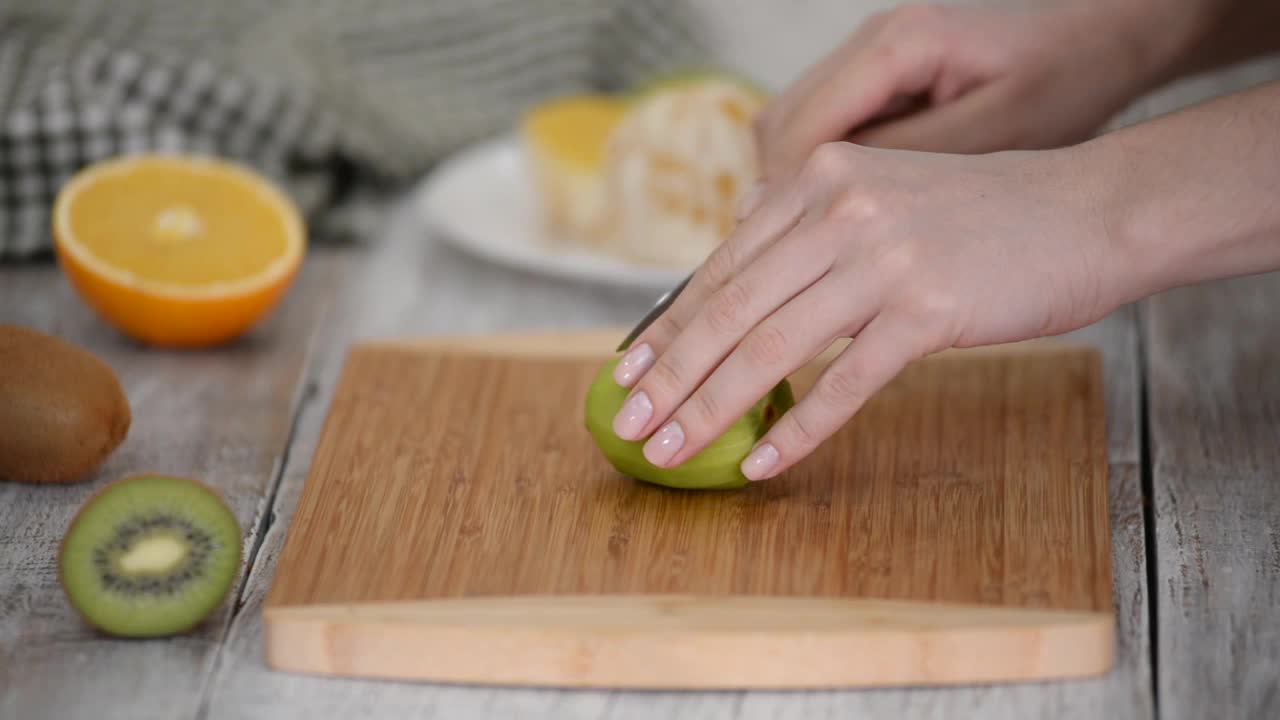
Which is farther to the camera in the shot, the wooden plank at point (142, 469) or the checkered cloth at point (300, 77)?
the checkered cloth at point (300, 77)

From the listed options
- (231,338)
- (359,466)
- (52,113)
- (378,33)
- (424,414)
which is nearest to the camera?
(359,466)

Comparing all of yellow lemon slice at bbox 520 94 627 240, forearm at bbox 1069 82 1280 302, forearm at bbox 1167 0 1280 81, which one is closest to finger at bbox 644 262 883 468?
forearm at bbox 1069 82 1280 302

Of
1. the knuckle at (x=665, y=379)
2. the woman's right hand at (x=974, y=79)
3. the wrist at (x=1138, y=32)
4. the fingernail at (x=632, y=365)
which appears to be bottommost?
the fingernail at (x=632, y=365)

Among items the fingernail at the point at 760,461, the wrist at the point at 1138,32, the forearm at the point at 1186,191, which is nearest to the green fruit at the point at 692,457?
the fingernail at the point at 760,461

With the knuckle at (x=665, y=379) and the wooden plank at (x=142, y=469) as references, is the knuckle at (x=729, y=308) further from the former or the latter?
the wooden plank at (x=142, y=469)

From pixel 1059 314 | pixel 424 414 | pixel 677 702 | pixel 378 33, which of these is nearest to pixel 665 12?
pixel 378 33

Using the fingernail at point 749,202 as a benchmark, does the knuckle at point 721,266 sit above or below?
above

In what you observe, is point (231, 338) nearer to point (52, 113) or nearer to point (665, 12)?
point (52, 113)

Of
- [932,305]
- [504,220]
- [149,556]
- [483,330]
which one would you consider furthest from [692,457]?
[504,220]
